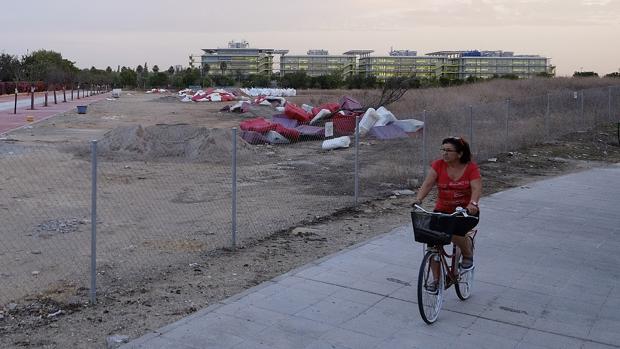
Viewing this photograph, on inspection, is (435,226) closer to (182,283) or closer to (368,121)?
(182,283)

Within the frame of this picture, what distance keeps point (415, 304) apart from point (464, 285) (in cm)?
52

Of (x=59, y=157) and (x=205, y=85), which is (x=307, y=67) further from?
(x=59, y=157)

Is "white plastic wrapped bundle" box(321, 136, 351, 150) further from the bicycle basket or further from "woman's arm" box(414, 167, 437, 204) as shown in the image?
the bicycle basket

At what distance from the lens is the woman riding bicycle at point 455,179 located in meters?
5.63

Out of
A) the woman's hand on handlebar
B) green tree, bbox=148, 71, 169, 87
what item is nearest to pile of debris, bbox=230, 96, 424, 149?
the woman's hand on handlebar

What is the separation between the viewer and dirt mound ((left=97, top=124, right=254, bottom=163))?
18562 mm

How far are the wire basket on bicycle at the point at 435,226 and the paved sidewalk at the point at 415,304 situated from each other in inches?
31.8

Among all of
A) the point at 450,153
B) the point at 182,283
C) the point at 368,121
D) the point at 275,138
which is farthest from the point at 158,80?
the point at 450,153

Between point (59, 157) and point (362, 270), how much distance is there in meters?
Answer: 13.0

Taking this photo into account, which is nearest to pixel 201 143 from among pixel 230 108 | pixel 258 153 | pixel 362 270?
pixel 258 153

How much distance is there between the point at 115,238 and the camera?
9.09m

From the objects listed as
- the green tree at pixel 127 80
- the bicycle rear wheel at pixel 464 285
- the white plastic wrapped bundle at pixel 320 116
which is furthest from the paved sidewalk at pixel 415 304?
the green tree at pixel 127 80

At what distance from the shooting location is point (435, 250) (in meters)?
5.49

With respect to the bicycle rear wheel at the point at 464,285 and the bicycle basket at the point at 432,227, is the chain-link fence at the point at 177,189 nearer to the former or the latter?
the bicycle rear wheel at the point at 464,285
